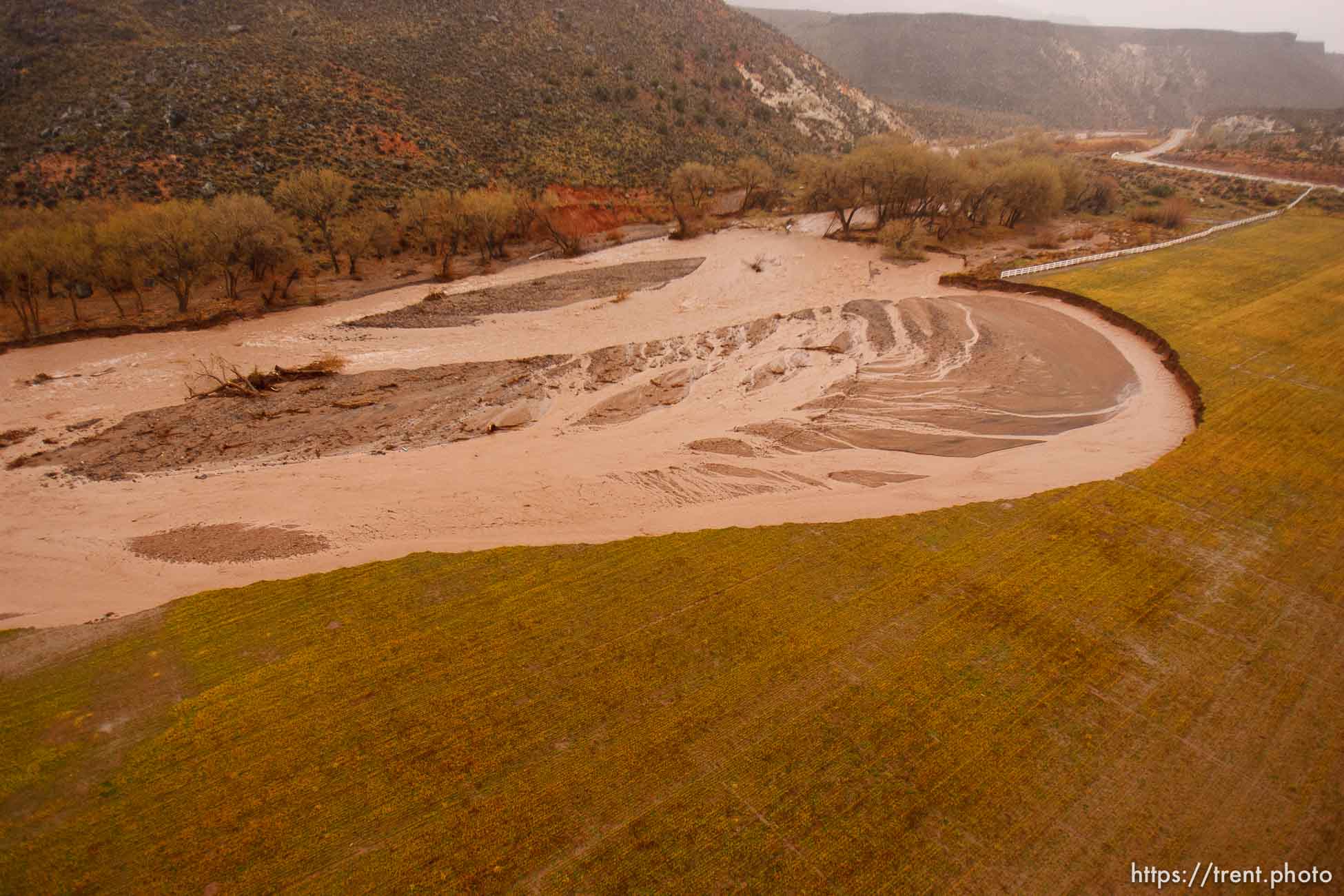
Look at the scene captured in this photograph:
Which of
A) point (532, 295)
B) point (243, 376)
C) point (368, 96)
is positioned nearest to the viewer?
point (243, 376)

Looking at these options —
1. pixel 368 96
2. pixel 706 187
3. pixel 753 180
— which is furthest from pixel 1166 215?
pixel 368 96

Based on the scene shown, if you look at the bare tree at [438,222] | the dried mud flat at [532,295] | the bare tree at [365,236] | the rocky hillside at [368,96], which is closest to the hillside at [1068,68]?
the rocky hillside at [368,96]

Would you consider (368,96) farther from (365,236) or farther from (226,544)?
(226,544)

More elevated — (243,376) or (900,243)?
(900,243)

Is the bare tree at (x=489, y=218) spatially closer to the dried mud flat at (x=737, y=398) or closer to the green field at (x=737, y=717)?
the dried mud flat at (x=737, y=398)

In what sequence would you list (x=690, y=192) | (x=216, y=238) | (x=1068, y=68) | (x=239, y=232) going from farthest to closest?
1. (x=1068, y=68)
2. (x=690, y=192)
3. (x=239, y=232)
4. (x=216, y=238)

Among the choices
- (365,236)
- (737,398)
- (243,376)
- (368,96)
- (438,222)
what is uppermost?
(368,96)
